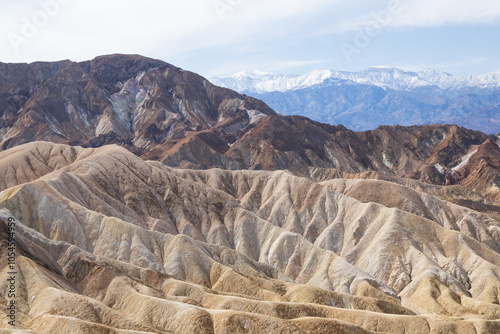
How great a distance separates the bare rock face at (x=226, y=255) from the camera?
85812mm

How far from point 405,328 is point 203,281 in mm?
41484

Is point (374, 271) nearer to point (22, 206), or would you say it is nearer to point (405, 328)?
point (405, 328)

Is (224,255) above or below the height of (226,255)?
above

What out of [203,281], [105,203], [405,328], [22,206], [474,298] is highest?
[22,206]

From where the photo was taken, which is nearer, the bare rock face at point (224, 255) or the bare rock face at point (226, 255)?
the bare rock face at point (224, 255)

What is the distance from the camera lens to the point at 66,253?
101875 mm


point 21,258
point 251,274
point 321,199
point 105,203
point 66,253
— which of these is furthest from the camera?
point 321,199

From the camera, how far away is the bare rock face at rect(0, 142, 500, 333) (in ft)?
282

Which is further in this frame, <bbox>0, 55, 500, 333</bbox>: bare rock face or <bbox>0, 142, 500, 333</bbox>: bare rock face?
<bbox>0, 142, 500, 333</bbox>: bare rock face

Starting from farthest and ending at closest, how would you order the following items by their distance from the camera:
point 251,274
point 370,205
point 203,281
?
1. point 370,205
2. point 251,274
3. point 203,281

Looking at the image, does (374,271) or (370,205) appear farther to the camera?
(370,205)

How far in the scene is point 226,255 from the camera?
128125 millimetres

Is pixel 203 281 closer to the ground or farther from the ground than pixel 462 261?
farther from the ground

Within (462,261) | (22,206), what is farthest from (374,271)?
(22,206)
